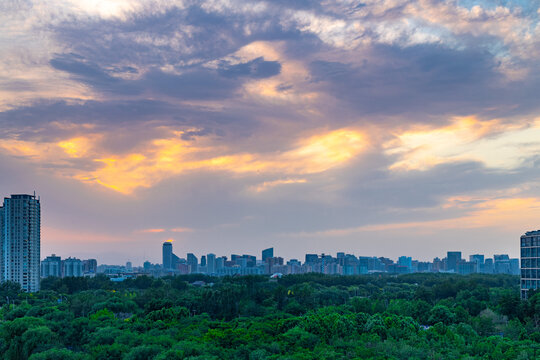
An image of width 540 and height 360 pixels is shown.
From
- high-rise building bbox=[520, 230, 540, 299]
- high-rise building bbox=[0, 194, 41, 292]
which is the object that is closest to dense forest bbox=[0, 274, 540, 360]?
high-rise building bbox=[520, 230, 540, 299]

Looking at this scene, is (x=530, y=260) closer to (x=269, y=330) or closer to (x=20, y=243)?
(x=269, y=330)

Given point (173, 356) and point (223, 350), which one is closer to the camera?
point (173, 356)

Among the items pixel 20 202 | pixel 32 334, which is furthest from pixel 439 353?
pixel 20 202

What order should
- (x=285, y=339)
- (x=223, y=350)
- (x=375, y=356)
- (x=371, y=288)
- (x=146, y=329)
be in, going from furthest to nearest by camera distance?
(x=371, y=288) → (x=146, y=329) → (x=285, y=339) → (x=223, y=350) → (x=375, y=356)

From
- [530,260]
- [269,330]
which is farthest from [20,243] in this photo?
[530,260]

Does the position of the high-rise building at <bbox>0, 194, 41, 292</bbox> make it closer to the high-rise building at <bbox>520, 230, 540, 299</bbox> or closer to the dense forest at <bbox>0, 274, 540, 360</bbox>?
the dense forest at <bbox>0, 274, 540, 360</bbox>

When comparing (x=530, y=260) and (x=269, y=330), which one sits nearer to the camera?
(x=269, y=330)

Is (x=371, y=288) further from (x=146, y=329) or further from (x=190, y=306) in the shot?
(x=146, y=329)

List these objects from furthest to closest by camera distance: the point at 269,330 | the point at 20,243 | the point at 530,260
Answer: the point at 20,243
the point at 530,260
the point at 269,330
